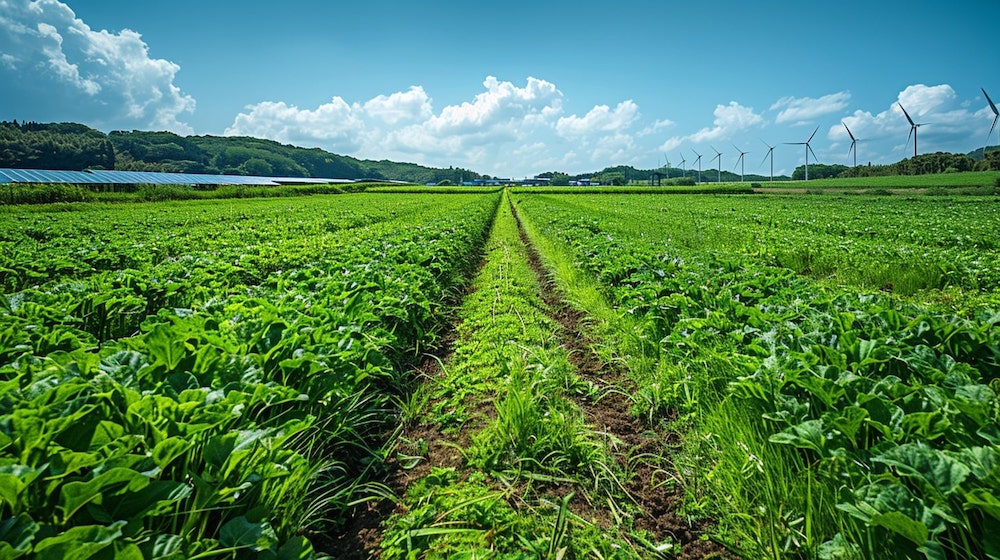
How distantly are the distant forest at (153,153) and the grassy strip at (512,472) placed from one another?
4280 inches

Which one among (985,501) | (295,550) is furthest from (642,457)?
(295,550)

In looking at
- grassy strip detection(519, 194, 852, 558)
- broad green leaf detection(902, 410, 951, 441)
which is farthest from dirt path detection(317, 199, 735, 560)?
broad green leaf detection(902, 410, 951, 441)

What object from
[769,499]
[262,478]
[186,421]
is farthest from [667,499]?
[186,421]

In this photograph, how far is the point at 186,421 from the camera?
84.5 inches

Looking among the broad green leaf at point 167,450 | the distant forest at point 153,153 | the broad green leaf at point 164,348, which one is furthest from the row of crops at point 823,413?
the distant forest at point 153,153

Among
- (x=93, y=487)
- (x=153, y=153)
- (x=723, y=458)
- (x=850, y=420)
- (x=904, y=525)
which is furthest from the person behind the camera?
(x=153, y=153)

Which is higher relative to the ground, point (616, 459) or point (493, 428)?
point (493, 428)

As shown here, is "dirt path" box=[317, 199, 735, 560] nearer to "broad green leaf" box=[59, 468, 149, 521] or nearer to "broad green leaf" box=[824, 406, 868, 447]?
"broad green leaf" box=[824, 406, 868, 447]

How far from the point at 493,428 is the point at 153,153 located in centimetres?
16400

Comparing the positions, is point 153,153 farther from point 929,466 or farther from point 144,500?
point 929,466

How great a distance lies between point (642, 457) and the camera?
3566mm

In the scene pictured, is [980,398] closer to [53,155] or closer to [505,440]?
[505,440]

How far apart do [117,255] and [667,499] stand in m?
11.0

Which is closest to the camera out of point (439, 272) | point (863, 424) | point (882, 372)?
point (863, 424)
